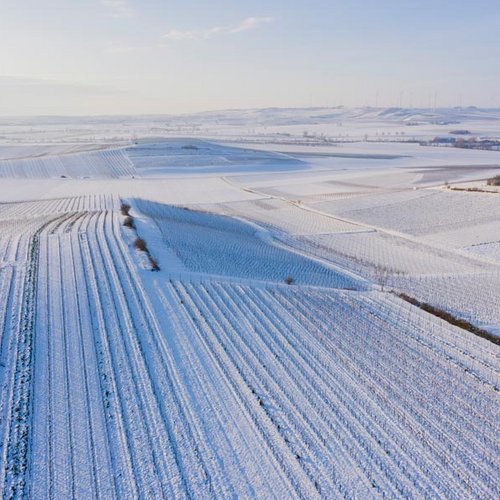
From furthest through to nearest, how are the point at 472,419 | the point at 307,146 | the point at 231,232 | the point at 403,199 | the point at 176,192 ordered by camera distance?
the point at 307,146
the point at 176,192
the point at 403,199
the point at 231,232
the point at 472,419

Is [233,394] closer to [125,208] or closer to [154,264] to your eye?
[154,264]

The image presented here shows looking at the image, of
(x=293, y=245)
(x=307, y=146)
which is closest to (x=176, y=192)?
(x=293, y=245)

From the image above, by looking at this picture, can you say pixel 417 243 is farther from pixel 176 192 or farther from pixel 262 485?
pixel 176 192

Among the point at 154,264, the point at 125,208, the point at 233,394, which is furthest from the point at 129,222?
the point at 233,394

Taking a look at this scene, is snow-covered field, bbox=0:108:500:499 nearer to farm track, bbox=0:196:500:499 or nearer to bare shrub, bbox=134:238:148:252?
farm track, bbox=0:196:500:499

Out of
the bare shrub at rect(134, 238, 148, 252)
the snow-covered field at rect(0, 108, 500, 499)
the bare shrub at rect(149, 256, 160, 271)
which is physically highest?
the bare shrub at rect(134, 238, 148, 252)

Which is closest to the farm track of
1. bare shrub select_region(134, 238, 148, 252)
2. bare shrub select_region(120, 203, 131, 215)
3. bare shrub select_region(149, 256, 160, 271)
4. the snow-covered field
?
the snow-covered field

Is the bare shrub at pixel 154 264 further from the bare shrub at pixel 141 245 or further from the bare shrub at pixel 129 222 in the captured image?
the bare shrub at pixel 129 222

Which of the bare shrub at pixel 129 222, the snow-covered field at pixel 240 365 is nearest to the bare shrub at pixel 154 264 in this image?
the snow-covered field at pixel 240 365
